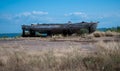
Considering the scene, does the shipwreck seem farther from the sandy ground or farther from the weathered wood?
the sandy ground

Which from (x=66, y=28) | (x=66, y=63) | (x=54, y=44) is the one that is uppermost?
(x=66, y=28)

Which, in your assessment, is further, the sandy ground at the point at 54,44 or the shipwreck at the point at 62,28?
the shipwreck at the point at 62,28

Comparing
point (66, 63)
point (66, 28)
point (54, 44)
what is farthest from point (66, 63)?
point (66, 28)

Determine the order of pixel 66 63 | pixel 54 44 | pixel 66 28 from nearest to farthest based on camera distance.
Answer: pixel 66 63 → pixel 54 44 → pixel 66 28

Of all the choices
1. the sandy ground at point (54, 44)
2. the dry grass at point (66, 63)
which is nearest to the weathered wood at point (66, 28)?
the sandy ground at point (54, 44)

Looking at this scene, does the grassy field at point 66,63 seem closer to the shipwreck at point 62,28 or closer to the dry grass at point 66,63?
the dry grass at point 66,63

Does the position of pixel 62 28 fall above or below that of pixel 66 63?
above

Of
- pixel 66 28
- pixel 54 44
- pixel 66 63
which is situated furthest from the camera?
pixel 66 28

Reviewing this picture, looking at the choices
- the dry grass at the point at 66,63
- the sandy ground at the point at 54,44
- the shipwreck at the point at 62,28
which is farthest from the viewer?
the shipwreck at the point at 62,28

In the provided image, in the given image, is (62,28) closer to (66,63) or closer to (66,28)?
(66,28)

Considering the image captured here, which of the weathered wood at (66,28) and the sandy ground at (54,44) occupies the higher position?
the weathered wood at (66,28)

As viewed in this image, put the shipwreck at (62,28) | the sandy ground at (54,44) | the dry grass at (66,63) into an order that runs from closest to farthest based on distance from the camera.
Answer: the dry grass at (66,63) < the sandy ground at (54,44) < the shipwreck at (62,28)

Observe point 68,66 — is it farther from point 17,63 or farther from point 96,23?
point 96,23

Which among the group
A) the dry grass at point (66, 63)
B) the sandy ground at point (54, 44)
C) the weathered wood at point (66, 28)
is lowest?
the dry grass at point (66, 63)
